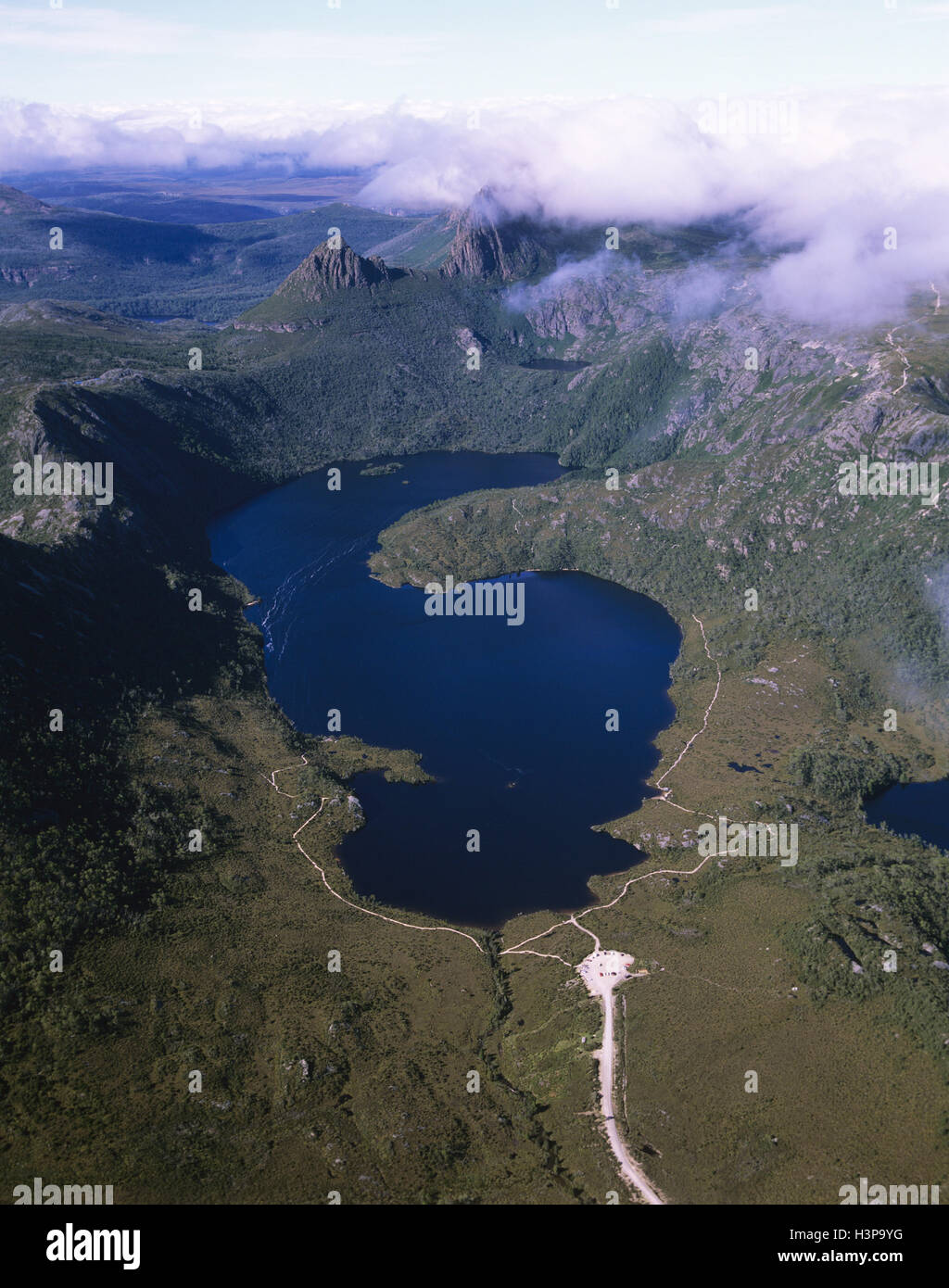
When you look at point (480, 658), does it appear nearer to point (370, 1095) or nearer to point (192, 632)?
point (192, 632)

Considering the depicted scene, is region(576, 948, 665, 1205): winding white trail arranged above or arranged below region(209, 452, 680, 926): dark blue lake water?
below

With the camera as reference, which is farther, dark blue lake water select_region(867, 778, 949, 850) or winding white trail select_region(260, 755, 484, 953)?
dark blue lake water select_region(867, 778, 949, 850)

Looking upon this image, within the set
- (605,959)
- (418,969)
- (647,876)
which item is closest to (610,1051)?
(605,959)

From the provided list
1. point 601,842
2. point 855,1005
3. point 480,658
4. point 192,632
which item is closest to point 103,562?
point 192,632
